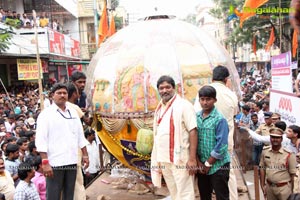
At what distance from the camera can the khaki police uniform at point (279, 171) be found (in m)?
4.41

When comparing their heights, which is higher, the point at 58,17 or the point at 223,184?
the point at 58,17

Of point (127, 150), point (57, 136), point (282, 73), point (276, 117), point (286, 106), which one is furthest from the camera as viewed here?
point (282, 73)

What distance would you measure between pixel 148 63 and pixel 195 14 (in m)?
70.2

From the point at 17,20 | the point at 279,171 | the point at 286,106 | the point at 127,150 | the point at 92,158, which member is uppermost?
the point at 17,20

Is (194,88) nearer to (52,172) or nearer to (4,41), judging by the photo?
(52,172)

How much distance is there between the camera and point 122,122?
4.78 meters

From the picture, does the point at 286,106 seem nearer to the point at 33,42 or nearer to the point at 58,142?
the point at 58,142

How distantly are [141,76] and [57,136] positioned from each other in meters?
1.44

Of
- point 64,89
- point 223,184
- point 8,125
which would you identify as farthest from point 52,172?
point 8,125

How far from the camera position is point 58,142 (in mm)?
3740

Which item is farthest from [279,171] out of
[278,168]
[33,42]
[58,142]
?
[33,42]

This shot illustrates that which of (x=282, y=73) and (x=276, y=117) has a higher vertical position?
(x=282, y=73)

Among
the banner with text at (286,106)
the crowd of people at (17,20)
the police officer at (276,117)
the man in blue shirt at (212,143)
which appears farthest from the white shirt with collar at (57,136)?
the crowd of people at (17,20)

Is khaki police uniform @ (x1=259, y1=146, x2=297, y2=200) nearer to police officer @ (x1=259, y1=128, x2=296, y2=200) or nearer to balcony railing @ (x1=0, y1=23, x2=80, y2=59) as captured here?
police officer @ (x1=259, y1=128, x2=296, y2=200)
